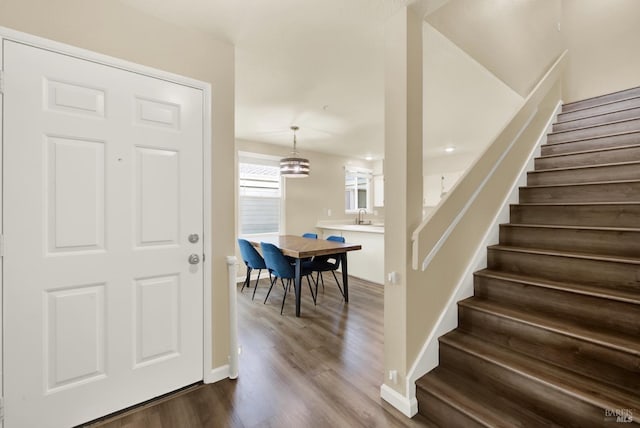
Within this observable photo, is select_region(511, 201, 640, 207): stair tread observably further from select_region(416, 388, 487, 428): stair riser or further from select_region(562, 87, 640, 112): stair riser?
select_region(562, 87, 640, 112): stair riser

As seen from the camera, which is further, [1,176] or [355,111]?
[355,111]

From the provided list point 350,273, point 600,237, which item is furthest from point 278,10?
point 350,273

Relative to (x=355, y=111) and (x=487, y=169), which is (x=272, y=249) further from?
(x=487, y=169)

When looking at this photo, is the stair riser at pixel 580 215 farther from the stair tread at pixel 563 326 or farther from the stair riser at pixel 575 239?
the stair tread at pixel 563 326

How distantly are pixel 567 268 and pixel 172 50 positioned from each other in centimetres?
283

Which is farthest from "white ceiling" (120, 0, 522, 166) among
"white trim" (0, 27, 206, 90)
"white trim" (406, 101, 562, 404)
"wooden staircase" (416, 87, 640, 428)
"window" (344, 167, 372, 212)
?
"window" (344, 167, 372, 212)

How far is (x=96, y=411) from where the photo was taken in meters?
1.54

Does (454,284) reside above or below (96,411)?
above

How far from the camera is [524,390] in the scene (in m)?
1.38

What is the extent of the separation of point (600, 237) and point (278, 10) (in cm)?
245

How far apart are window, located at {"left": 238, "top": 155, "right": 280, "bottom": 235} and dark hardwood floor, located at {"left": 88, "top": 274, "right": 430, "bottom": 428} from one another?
6.94 feet

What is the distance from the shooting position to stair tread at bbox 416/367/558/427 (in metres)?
1.30

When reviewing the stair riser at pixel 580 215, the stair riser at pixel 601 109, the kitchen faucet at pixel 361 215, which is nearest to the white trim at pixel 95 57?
the stair riser at pixel 580 215

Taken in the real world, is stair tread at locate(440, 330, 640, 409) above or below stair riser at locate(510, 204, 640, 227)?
below
